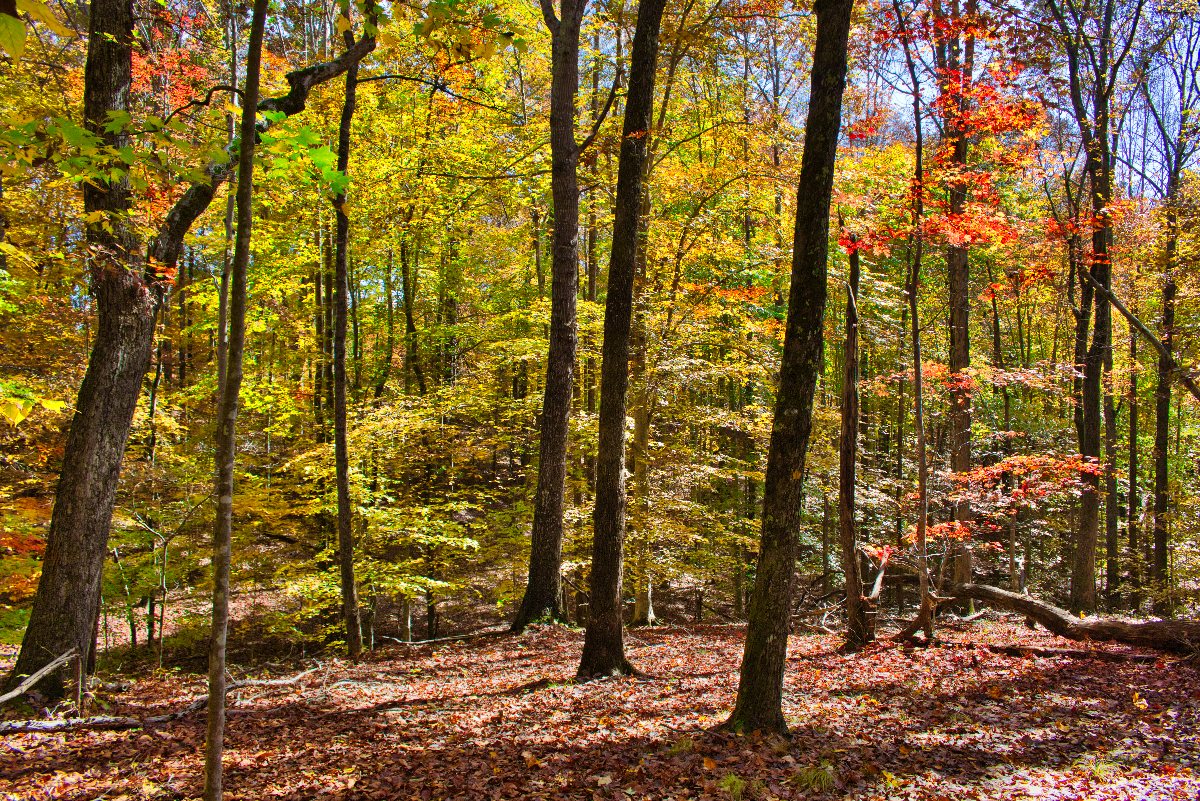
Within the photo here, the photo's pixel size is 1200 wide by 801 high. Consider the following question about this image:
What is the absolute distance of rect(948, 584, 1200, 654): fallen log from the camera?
7066mm

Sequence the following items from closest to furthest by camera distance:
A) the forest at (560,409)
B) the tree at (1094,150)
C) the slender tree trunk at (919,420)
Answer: the forest at (560,409)
the slender tree trunk at (919,420)
the tree at (1094,150)

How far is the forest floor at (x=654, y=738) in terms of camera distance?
12.8 feet

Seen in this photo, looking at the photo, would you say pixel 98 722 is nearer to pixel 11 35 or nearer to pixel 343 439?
pixel 343 439

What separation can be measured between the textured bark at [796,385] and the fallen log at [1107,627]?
5721mm

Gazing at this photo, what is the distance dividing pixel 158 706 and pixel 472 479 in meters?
14.9

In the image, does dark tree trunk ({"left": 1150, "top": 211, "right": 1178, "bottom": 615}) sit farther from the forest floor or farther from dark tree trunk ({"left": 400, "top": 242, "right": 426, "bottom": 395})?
dark tree trunk ({"left": 400, "top": 242, "right": 426, "bottom": 395})

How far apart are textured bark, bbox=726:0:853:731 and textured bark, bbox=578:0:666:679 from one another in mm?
1941

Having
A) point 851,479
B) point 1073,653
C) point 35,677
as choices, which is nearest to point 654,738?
point 851,479

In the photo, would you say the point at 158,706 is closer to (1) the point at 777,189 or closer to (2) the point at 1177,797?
(2) the point at 1177,797

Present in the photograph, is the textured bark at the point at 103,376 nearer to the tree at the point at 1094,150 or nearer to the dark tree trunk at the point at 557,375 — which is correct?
the dark tree trunk at the point at 557,375

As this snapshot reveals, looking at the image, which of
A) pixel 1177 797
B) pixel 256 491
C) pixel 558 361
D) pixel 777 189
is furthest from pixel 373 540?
pixel 1177 797

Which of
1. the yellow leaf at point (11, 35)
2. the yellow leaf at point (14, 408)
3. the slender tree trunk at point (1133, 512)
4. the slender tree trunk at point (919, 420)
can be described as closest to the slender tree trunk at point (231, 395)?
the yellow leaf at point (14, 408)

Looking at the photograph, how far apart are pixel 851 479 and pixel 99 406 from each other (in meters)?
8.08

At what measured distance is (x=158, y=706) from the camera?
5.69 metres
